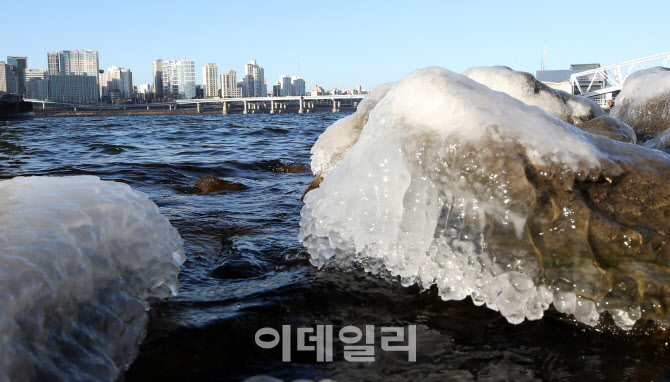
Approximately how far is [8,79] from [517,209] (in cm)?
16665

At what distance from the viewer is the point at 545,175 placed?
2.50 meters

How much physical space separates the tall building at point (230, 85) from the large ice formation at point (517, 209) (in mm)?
167817

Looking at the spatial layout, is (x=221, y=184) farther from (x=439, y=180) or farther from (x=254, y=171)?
(x=439, y=180)

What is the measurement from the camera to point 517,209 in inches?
98.0

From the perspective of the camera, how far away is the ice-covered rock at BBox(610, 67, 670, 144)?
6.37m

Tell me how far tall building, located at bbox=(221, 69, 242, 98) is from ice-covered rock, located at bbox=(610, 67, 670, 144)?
16368 centimetres

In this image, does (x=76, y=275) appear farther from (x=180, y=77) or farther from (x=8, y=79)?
(x=180, y=77)

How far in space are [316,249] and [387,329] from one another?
3.31 feet

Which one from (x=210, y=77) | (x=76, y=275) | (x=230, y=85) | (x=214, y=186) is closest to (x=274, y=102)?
(x=230, y=85)

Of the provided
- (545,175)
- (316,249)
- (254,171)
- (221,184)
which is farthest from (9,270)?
(254,171)

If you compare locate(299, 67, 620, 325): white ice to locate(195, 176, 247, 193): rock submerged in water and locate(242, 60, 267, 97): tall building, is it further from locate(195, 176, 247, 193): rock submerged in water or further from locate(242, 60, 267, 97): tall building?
locate(242, 60, 267, 97): tall building

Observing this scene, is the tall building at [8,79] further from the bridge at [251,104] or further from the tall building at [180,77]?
the tall building at [180,77]

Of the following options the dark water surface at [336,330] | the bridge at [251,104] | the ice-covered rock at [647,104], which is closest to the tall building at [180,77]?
the bridge at [251,104]

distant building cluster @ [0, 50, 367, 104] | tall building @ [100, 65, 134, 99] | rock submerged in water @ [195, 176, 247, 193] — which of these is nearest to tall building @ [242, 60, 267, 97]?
distant building cluster @ [0, 50, 367, 104]
